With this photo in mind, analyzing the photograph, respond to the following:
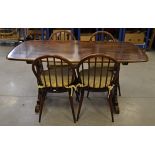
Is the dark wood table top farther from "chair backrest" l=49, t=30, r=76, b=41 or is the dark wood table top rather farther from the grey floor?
the grey floor

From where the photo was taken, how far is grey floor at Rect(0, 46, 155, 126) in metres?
2.53

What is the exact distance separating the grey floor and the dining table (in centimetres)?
20

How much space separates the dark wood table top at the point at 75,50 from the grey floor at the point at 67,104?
717 mm

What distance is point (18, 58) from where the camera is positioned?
2318 millimetres

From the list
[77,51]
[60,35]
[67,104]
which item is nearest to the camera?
[77,51]

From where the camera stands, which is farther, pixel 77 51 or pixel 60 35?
pixel 60 35

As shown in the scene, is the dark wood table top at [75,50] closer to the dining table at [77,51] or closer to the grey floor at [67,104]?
the dining table at [77,51]

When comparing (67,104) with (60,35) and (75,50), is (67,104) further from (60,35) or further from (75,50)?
(60,35)

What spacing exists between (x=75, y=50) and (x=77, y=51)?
0.04 m

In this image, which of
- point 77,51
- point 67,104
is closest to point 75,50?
point 77,51

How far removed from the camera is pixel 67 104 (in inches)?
112

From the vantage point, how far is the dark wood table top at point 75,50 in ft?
7.72

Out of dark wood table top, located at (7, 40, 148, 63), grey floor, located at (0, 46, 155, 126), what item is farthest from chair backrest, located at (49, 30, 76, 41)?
grey floor, located at (0, 46, 155, 126)
